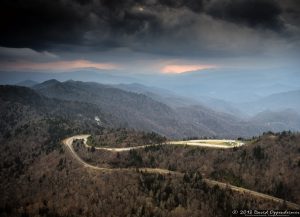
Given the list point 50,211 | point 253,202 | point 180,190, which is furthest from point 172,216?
point 50,211

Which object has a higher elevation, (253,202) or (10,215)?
(253,202)

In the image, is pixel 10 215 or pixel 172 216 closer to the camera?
pixel 172 216

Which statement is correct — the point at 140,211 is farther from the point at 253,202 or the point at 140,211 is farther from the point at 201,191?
the point at 253,202

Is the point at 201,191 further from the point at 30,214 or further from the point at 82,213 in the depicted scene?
the point at 30,214

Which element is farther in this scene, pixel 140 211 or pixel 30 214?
pixel 30 214

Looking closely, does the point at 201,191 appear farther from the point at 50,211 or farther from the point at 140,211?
the point at 50,211

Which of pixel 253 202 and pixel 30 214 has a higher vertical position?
pixel 253 202

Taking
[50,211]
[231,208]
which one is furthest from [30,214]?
[231,208]
